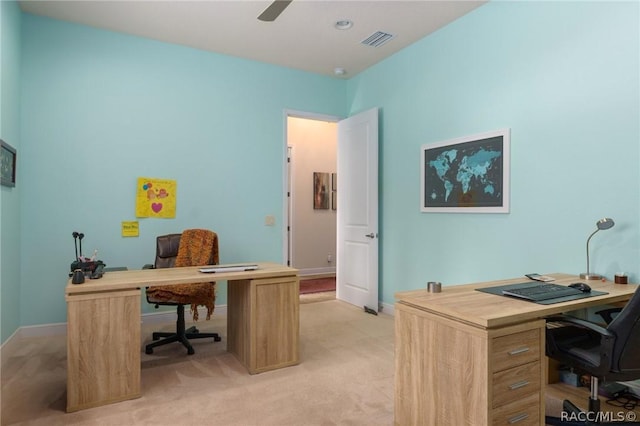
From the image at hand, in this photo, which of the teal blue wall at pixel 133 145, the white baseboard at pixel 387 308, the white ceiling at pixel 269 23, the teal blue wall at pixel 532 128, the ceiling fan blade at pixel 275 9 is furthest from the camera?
the white baseboard at pixel 387 308

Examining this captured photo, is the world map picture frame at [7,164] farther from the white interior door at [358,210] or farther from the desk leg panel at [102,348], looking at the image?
the white interior door at [358,210]

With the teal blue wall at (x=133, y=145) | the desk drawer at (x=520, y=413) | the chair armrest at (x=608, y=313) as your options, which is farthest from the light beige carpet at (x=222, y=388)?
the chair armrest at (x=608, y=313)

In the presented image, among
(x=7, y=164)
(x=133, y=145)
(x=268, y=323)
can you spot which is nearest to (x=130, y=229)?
(x=133, y=145)

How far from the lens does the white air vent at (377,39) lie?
3.76 meters

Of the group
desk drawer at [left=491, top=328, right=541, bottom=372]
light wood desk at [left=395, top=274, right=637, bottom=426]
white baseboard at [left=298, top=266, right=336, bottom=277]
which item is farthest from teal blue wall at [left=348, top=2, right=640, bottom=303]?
white baseboard at [left=298, top=266, right=336, bottom=277]

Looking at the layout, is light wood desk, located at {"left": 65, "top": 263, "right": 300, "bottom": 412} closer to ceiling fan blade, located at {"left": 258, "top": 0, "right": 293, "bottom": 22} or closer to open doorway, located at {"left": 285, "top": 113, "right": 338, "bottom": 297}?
ceiling fan blade, located at {"left": 258, "top": 0, "right": 293, "bottom": 22}

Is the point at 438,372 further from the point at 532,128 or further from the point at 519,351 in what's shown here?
the point at 532,128

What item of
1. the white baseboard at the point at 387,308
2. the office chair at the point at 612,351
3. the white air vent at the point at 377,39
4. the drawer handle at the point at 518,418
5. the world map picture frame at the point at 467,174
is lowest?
the white baseboard at the point at 387,308

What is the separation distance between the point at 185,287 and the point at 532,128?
294 cm

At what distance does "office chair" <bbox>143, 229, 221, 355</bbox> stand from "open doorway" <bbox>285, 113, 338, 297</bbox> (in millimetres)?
3182

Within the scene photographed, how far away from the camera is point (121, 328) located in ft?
7.61

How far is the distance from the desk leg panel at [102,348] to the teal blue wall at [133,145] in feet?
5.44

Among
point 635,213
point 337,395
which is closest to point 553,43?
point 635,213

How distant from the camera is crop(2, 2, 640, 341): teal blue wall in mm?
2523
